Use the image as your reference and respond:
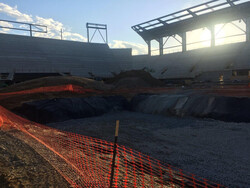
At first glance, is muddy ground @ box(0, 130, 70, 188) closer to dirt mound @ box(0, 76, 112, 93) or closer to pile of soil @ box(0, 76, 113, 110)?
pile of soil @ box(0, 76, 113, 110)

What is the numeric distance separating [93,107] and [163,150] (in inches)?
302

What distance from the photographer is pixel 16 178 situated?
3.56 meters

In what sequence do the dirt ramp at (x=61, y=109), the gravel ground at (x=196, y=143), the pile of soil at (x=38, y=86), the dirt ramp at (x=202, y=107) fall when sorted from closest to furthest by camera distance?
the gravel ground at (x=196, y=143)
the dirt ramp at (x=202, y=107)
the dirt ramp at (x=61, y=109)
the pile of soil at (x=38, y=86)

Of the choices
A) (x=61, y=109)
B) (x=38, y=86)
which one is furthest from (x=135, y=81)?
(x=61, y=109)

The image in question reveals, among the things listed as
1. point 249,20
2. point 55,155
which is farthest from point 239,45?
point 55,155

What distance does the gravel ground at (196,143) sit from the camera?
14.7 ft

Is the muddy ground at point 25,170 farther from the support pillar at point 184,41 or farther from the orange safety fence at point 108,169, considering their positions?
the support pillar at point 184,41

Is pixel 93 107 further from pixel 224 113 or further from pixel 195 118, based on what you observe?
pixel 224 113

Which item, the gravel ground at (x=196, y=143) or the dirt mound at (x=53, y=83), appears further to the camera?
the dirt mound at (x=53, y=83)

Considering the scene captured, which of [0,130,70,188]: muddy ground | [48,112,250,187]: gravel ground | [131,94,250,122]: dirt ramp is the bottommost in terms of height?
[48,112,250,187]: gravel ground

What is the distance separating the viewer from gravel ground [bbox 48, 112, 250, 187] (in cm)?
449

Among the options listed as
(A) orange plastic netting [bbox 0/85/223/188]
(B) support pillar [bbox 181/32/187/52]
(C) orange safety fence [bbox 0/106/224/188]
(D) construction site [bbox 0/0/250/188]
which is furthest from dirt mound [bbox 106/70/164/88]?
(C) orange safety fence [bbox 0/106/224/188]

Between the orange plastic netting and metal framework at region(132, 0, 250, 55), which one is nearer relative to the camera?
the orange plastic netting

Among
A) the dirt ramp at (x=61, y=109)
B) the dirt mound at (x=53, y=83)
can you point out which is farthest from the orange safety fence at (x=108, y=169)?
the dirt mound at (x=53, y=83)
